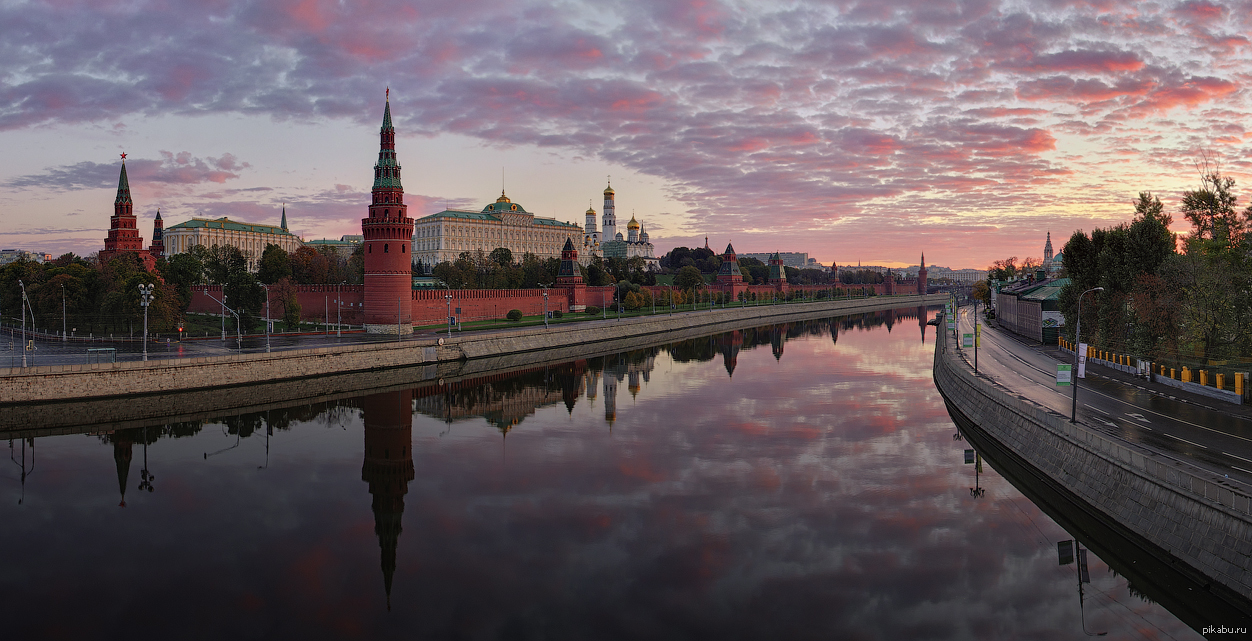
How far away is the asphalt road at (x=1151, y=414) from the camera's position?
1870 centimetres

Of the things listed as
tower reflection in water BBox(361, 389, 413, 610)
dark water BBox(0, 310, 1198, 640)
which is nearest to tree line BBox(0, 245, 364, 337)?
tower reflection in water BBox(361, 389, 413, 610)

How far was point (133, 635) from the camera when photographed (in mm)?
13859

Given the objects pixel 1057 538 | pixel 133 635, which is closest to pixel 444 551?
pixel 133 635

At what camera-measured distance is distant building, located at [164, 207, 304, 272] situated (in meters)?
158

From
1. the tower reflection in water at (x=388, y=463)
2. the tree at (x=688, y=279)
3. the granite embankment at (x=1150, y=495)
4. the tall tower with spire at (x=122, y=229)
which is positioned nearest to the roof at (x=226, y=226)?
the tall tower with spire at (x=122, y=229)

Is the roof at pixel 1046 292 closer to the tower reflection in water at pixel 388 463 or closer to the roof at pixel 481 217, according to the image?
the tower reflection in water at pixel 388 463

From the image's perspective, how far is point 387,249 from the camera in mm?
62062

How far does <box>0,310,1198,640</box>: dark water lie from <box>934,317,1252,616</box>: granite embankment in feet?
3.81

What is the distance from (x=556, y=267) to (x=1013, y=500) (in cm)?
8784

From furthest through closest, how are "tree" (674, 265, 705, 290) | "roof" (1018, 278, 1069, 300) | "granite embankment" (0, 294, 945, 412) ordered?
"tree" (674, 265, 705, 290) < "roof" (1018, 278, 1069, 300) < "granite embankment" (0, 294, 945, 412)

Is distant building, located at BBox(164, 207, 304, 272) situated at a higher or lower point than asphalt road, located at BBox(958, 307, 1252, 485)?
higher

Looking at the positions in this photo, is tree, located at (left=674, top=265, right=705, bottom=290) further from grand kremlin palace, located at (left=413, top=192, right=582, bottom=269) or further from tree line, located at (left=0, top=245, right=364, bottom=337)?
tree line, located at (left=0, top=245, right=364, bottom=337)

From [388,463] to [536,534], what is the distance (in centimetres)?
979

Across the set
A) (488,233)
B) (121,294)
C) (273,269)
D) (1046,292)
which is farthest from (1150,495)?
(488,233)
